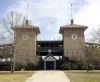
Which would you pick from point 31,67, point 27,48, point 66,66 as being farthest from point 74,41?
point 31,67

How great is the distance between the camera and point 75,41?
43156 mm

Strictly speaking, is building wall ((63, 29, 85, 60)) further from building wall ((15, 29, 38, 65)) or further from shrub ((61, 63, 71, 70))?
building wall ((15, 29, 38, 65))

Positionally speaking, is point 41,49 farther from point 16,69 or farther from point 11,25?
point 11,25

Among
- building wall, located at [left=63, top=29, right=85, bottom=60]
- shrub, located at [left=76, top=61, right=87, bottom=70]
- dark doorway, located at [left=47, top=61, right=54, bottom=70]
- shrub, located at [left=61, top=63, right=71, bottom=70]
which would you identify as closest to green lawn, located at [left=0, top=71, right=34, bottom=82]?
shrub, located at [left=61, top=63, right=71, bottom=70]

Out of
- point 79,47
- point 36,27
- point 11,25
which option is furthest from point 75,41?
point 11,25

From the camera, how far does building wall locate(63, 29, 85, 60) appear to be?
137 ft

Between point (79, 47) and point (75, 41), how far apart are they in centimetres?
183

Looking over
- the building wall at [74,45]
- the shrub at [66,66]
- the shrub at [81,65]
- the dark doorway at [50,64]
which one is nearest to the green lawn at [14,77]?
the shrub at [66,66]

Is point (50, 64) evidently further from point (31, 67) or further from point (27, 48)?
point (27, 48)

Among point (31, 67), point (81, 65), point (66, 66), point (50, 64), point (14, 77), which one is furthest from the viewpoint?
point (50, 64)

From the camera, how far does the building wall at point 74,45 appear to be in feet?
137

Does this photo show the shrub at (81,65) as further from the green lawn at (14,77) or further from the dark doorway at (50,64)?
the green lawn at (14,77)

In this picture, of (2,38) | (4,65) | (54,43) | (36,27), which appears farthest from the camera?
(54,43)

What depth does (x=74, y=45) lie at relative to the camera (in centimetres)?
4288
